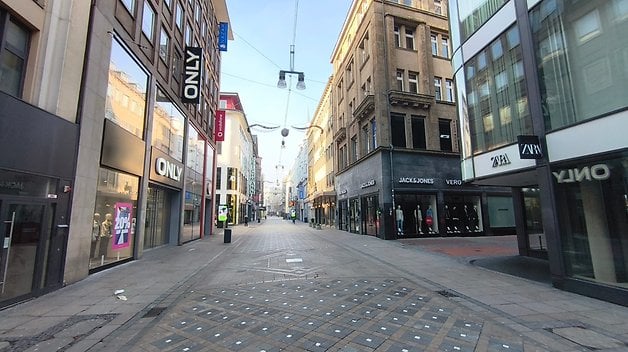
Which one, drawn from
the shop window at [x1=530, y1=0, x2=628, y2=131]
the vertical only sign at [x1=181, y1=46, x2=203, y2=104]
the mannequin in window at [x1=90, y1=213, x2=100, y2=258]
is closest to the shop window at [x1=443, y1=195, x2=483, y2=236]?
the shop window at [x1=530, y1=0, x2=628, y2=131]

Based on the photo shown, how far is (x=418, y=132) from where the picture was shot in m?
22.7

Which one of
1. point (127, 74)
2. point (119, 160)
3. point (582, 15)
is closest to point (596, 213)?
point (582, 15)

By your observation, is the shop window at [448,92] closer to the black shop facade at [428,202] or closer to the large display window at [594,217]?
the black shop facade at [428,202]

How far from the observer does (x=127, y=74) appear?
11609 millimetres

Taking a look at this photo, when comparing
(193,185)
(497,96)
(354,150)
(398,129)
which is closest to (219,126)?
(193,185)

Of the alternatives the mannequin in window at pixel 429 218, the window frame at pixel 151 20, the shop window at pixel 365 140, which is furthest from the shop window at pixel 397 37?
the window frame at pixel 151 20

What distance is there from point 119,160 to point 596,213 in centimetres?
1389

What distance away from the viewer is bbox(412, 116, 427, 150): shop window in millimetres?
22531

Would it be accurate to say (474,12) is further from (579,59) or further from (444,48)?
(444,48)

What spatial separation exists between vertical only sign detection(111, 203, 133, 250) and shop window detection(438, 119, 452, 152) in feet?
66.3

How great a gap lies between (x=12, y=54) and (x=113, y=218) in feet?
19.1

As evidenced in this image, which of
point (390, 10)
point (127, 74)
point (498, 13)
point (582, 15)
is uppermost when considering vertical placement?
point (390, 10)

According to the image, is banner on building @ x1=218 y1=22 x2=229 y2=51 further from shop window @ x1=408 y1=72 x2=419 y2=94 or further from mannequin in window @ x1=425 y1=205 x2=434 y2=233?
mannequin in window @ x1=425 y1=205 x2=434 y2=233

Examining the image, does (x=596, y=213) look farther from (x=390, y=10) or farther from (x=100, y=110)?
(x=390, y=10)
